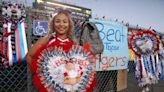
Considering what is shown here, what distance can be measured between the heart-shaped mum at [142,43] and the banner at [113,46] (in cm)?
13

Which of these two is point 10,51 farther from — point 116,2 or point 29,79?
point 116,2

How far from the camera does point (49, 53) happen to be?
194cm

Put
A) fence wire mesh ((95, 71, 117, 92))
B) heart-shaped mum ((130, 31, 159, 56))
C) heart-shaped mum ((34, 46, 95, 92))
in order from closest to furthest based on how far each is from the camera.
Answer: heart-shaped mum ((34, 46, 95, 92)), fence wire mesh ((95, 71, 117, 92)), heart-shaped mum ((130, 31, 159, 56))

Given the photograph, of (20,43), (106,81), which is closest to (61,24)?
(20,43)

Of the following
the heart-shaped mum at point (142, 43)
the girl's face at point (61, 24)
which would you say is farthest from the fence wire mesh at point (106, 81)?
the girl's face at point (61, 24)

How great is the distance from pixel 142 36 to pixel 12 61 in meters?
2.06

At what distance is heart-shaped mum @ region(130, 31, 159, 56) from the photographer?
12.1 feet

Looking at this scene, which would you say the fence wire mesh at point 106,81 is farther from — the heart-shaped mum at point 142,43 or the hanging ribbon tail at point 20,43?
the hanging ribbon tail at point 20,43

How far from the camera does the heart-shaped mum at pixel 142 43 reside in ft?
12.1

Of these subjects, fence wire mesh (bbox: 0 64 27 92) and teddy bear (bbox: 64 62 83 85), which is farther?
fence wire mesh (bbox: 0 64 27 92)

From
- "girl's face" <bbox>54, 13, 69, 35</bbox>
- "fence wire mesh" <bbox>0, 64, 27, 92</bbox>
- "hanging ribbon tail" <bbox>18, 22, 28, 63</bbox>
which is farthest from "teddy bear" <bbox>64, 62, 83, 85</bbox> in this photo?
"fence wire mesh" <bbox>0, 64, 27, 92</bbox>

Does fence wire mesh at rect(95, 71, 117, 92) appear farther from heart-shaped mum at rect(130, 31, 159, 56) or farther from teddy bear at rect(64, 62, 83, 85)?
teddy bear at rect(64, 62, 83, 85)

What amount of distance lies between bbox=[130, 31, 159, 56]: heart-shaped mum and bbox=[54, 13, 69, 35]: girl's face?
186cm

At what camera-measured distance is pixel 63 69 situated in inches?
77.6
